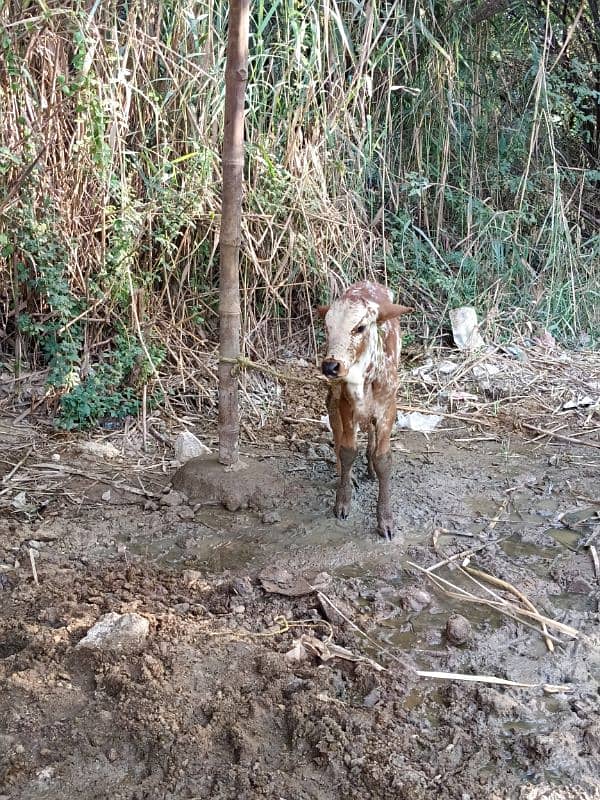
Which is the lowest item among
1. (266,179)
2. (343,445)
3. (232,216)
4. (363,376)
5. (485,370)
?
(485,370)

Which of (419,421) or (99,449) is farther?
(419,421)

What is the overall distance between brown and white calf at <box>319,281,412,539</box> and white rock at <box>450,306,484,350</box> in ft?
7.31

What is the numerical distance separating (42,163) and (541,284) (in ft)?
13.3

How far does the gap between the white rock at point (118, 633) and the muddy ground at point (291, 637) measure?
0.13ft

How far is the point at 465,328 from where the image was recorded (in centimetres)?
577

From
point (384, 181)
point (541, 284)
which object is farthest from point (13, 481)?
point (541, 284)

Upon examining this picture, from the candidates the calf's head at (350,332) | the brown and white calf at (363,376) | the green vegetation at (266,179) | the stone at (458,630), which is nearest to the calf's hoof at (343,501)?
the brown and white calf at (363,376)

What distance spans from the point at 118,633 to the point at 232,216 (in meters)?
1.84

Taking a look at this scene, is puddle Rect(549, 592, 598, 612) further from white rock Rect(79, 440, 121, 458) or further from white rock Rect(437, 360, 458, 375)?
white rock Rect(437, 360, 458, 375)

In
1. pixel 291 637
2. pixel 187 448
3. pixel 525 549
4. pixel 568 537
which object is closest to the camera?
pixel 291 637

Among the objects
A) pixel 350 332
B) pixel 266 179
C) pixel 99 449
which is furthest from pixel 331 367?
pixel 266 179

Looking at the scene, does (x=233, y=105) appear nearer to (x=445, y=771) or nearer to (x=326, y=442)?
(x=326, y=442)

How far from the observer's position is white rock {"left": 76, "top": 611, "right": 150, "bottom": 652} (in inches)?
98.8

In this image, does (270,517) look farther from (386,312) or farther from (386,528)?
(386,312)
